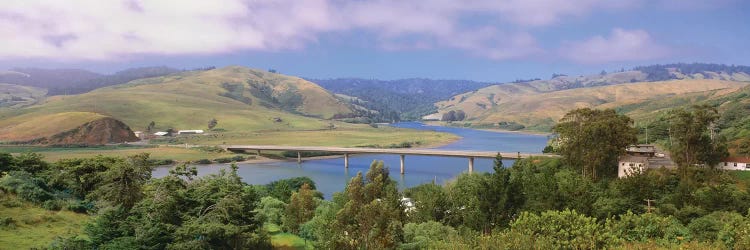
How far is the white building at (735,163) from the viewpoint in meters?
47.8

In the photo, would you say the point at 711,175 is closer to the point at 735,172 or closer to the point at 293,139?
the point at 735,172

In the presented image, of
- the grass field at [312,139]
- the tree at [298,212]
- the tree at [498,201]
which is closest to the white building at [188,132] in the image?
the grass field at [312,139]

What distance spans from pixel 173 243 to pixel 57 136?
126679 millimetres

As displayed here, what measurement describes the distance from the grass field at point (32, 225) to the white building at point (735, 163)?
2029 inches

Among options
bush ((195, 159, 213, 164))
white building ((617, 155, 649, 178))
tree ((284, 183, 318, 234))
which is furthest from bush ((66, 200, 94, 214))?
bush ((195, 159, 213, 164))

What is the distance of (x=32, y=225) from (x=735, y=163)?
180ft

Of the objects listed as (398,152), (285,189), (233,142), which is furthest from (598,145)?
(233,142)

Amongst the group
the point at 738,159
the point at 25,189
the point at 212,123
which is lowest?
the point at 738,159

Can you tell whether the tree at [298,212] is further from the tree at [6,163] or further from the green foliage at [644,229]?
the green foliage at [644,229]

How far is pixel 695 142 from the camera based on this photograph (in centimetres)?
4359

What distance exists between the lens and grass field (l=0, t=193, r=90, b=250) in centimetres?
2301

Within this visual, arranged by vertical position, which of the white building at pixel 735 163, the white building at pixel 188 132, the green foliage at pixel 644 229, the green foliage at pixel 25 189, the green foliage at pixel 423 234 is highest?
the white building at pixel 188 132

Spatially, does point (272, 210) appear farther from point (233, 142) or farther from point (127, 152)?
point (233, 142)

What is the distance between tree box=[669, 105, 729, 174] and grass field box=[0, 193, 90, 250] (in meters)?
42.3
